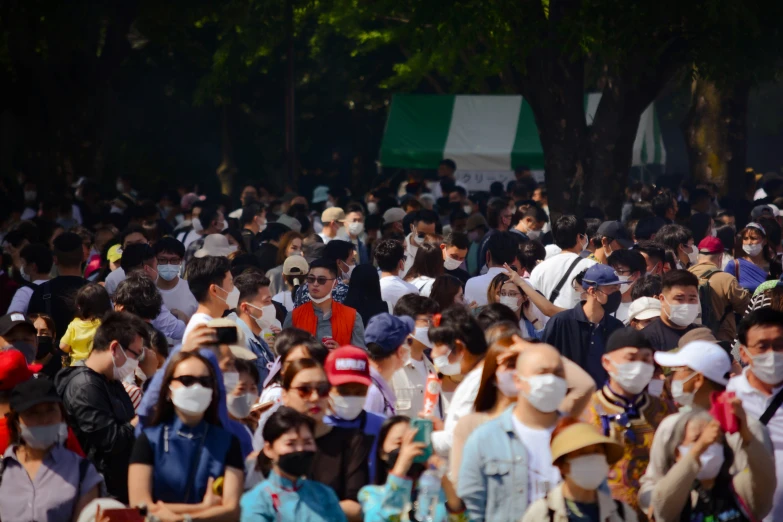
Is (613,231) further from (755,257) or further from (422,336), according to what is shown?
(422,336)

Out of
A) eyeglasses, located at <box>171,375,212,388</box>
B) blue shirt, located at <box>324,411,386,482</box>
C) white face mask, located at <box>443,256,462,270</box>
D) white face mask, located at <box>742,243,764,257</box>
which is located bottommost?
blue shirt, located at <box>324,411,386,482</box>

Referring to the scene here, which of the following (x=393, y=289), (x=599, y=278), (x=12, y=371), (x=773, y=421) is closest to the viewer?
(x=773, y=421)

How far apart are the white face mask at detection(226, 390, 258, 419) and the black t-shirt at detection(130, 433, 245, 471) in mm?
875

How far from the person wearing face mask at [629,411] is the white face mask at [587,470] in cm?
80

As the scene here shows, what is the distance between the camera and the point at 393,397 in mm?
7016

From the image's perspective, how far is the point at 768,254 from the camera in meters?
11.6

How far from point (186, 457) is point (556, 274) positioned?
513cm

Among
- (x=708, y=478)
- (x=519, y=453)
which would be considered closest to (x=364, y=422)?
(x=519, y=453)

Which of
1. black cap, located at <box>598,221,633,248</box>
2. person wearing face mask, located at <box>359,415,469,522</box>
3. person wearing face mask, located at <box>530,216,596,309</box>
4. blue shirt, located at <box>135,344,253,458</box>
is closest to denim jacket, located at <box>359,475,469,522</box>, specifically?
person wearing face mask, located at <box>359,415,469,522</box>

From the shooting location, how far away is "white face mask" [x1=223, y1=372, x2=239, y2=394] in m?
6.59

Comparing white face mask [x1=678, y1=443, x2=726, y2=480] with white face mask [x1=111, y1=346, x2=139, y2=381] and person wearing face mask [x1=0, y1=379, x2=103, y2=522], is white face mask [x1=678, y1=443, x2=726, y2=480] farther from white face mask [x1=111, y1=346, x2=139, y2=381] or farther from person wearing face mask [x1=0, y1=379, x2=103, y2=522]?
white face mask [x1=111, y1=346, x2=139, y2=381]

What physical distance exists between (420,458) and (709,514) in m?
1.28

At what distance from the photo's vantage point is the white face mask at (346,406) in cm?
587

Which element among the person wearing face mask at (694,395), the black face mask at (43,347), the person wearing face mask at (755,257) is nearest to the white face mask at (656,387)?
the person wearing face mask at (694,395)
